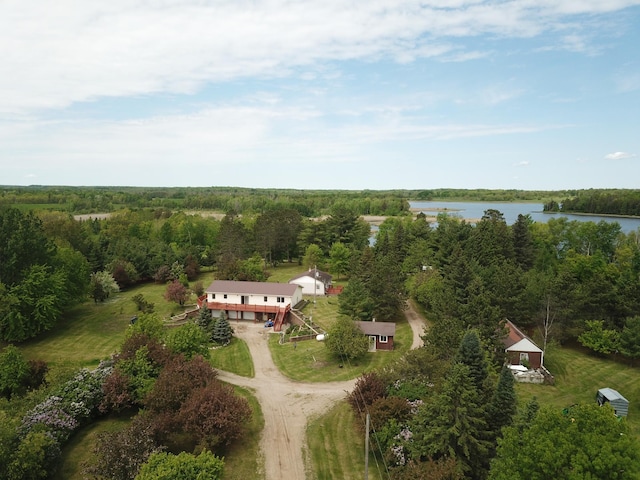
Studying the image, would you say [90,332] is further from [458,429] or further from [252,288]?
[458,429]

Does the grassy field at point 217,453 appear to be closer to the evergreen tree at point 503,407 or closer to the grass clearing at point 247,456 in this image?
the grass clearing at point 247,456

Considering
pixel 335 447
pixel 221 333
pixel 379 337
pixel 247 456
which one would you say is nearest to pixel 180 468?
pixel 247 456

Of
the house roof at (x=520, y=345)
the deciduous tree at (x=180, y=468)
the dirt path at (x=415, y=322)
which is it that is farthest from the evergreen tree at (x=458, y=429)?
the dirt path at (x=415, y=322)

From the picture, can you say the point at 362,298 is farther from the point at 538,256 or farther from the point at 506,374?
the point at 538,256

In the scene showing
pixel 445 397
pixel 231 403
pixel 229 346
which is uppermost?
pixel 445 397

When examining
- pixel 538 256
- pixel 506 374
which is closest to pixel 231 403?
pixel 506 374

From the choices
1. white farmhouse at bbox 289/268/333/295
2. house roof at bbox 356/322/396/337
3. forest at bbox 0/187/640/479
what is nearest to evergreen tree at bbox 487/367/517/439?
forest at bbox 0/187/640/479
